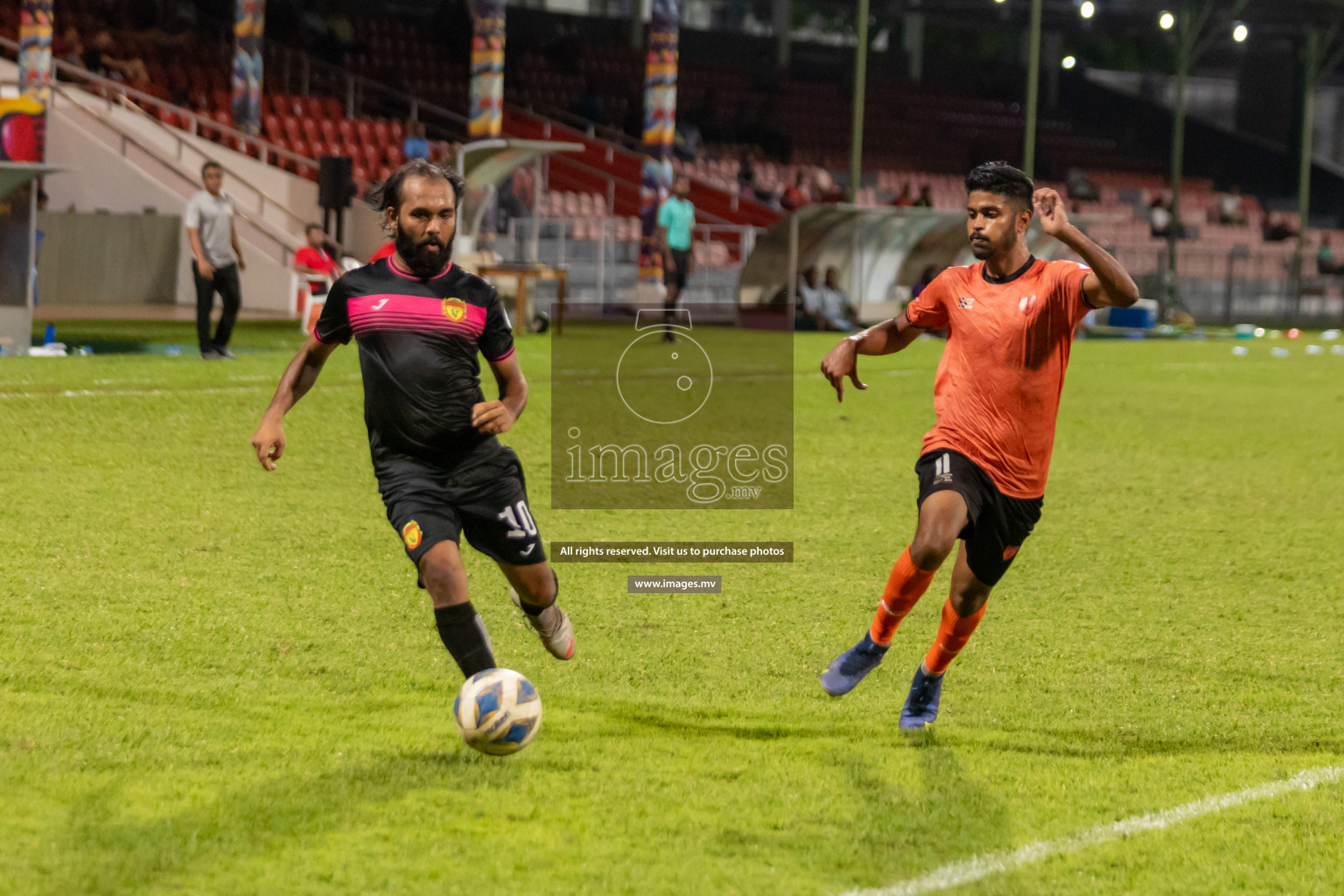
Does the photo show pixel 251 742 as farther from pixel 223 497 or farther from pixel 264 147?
pixel 264 147

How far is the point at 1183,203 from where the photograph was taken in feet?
151

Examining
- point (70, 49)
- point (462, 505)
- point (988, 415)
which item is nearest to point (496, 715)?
point (462, 505)

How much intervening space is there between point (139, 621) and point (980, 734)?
3332mm

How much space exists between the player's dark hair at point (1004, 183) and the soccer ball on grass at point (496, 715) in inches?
85.6

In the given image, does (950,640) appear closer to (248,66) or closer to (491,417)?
(491,417)

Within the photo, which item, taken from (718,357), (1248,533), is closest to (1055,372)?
(1248,533)

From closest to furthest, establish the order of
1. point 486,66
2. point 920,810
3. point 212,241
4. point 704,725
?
point 920,810 < point 704,725 < point 212,241 < point 486,66

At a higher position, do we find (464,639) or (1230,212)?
(1230,212)

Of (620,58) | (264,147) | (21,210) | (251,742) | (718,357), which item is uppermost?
(620,58)

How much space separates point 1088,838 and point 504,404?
2120mm

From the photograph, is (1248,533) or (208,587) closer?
(208,587)

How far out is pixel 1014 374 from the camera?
208 inches

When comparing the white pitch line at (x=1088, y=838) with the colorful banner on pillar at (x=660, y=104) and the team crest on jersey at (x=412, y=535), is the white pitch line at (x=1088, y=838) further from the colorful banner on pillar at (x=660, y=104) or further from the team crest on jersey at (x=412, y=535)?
the colorful banner on pillar at (x=660, y=104)

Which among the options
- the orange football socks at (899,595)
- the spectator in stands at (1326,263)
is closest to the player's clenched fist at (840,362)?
the orange football socks at (899,595)
